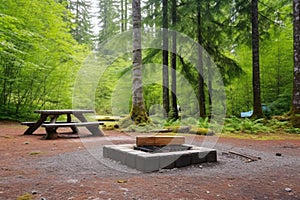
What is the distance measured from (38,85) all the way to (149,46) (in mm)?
4721

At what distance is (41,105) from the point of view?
10.1 m

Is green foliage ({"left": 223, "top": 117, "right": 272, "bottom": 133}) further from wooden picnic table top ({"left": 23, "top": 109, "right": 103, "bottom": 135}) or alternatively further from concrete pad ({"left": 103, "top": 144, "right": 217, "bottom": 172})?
concrete pad ({"left": 103, "top": 144, "right": 217, "bottom": 172})

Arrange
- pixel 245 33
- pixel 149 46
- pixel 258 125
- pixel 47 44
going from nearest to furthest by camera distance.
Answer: pixel 258 125
pixel 47 44
pixel 245 33
pixel 149 46

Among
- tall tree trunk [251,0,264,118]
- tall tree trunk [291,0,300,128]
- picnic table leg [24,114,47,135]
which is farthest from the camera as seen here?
tall tree trunk [251,0,264,118]

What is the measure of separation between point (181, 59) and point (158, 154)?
8524mm

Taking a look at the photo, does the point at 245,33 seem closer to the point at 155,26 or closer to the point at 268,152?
the point at 155,26

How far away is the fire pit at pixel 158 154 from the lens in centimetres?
296

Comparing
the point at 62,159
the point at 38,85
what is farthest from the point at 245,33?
the point at 62,159

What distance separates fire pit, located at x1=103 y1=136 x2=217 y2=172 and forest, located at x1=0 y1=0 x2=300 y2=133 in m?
4.08

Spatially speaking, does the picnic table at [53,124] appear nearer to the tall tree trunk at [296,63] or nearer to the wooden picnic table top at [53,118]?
the wooden picnic table top at [53,118]

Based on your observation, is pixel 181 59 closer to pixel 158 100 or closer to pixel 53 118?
pixel 158 100

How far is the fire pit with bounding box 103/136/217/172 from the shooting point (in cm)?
296

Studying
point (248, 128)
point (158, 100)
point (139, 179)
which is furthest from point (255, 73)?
point (158, 100)

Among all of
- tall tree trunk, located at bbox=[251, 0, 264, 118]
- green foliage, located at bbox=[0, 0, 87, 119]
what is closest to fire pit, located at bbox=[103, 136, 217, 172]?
tall tree trunk, located at bbox=[251, 0, 264, 118]
